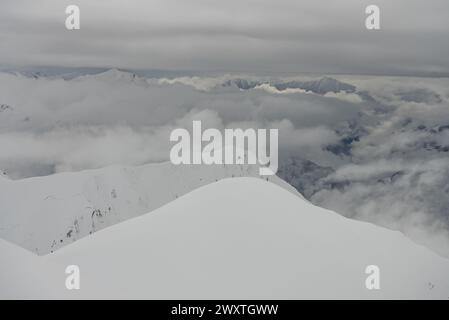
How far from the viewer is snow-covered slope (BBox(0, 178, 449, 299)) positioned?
189 feet

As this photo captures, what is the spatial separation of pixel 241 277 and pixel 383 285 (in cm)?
1484

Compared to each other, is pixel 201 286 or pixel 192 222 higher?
pixel 192 222

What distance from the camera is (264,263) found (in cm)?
6222

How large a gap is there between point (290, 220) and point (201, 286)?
642 inches

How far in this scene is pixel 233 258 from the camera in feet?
207

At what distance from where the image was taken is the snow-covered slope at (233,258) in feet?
189
